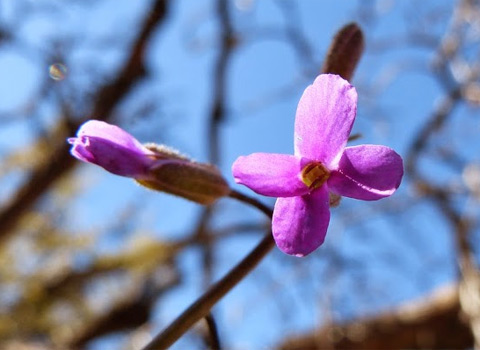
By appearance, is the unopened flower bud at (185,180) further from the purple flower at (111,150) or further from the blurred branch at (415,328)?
the blurred branch at (415,328)

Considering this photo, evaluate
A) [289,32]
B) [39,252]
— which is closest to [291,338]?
[289,32]

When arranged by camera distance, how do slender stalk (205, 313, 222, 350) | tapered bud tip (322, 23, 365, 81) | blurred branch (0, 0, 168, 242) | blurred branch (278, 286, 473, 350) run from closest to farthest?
slender stalk (205, 313, 222, 350) < tapered bud tip (322, 23, 365, 81) < blurred branch (0, 0, 168, 242) < blurred branch (278, 286, 473, 350)

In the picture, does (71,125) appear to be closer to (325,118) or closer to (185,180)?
(185,180)

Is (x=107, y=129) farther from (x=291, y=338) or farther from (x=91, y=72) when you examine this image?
(x=291, y=338)

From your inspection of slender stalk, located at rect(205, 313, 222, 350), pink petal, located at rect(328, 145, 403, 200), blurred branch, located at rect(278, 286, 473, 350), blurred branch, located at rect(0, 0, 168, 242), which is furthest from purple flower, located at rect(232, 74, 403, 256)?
blurred branch, located at rect(278, 286, 473, 350)

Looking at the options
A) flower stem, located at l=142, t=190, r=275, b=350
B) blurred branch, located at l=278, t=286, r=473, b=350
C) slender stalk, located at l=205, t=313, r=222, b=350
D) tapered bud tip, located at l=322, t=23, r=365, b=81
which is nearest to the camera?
flower stem, located at l=142, t=190, r=275, b=350

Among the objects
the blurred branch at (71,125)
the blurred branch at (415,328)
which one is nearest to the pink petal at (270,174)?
the blurred branch at (71,125)

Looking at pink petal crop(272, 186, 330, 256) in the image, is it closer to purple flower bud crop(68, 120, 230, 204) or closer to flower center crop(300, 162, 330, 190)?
flower center crop(300, 162, 330, 190)
